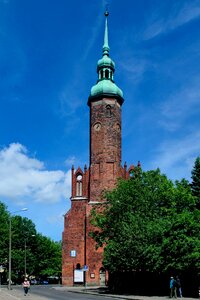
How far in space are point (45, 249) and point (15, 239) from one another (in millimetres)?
8466

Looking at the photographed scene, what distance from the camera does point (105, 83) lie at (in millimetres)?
61031

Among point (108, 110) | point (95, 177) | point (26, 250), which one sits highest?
point (108, 110)

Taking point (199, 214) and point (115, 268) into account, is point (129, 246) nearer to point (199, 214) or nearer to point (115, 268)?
point (115, 268)

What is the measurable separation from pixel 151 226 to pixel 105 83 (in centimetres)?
2980

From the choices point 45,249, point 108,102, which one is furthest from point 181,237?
point 45,249

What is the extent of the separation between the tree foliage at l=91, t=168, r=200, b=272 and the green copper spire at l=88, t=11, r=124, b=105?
20.2m

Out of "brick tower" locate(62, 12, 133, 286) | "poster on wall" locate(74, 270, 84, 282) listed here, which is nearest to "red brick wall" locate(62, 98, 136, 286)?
"brick tower" locate(62, 12, 133, 286)

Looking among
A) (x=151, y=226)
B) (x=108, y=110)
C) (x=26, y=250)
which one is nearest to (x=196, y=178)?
(x=151, y=226)

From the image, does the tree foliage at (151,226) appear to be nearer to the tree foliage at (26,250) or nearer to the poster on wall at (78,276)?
the poster on wall at (78,276)

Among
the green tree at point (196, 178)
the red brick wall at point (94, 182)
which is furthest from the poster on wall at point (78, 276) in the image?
the green tree at point (196, 178)

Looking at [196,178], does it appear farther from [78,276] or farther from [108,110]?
[78,276]

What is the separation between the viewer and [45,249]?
82625mm

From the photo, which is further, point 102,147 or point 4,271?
point 4,271

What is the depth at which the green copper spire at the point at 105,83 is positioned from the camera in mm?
60562
